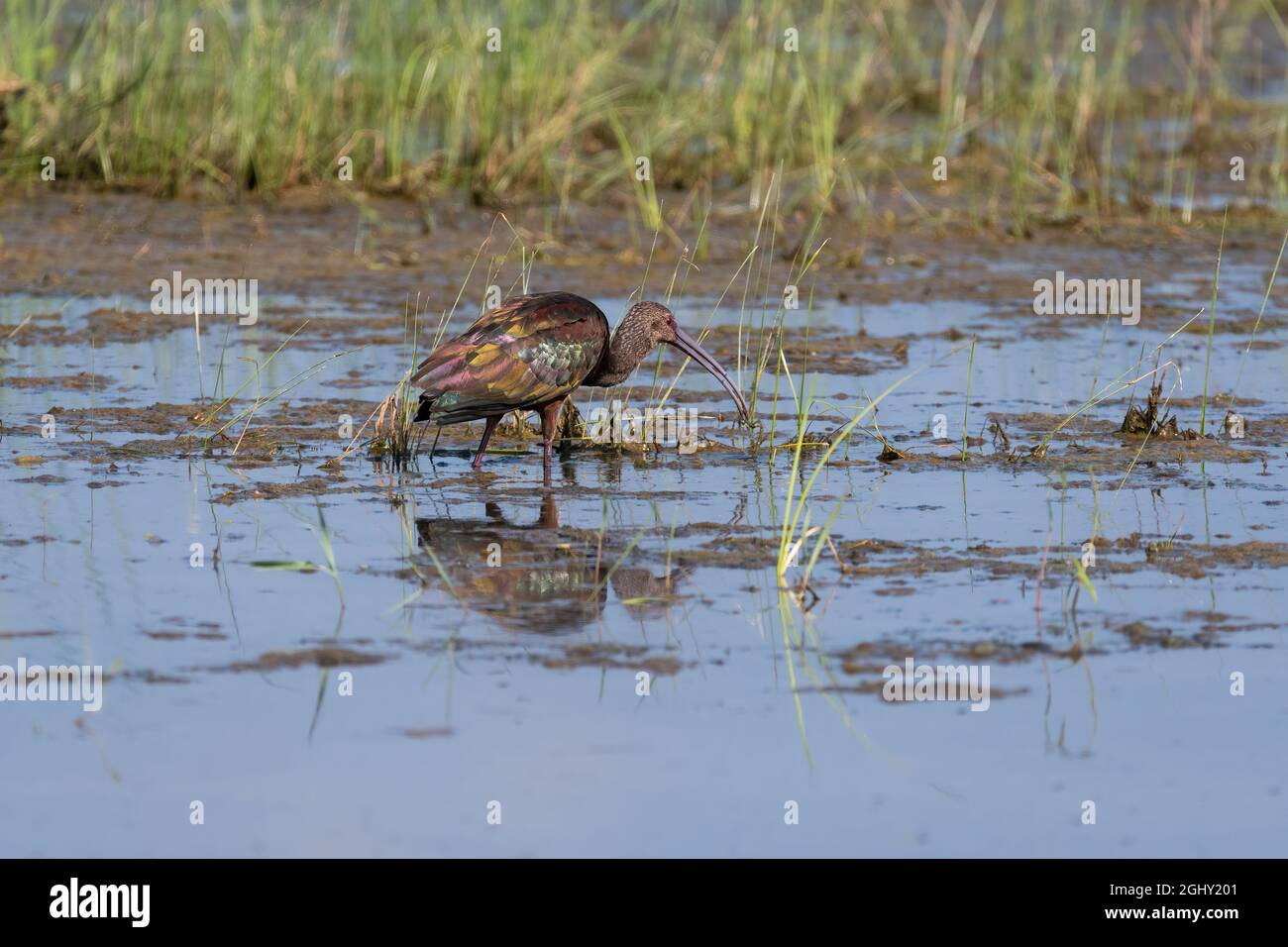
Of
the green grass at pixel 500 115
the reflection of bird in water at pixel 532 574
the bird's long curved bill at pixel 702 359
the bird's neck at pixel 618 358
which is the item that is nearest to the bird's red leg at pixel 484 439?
the bird's neck at pixel 618 358

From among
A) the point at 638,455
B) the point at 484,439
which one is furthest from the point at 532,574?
the point at 638,455

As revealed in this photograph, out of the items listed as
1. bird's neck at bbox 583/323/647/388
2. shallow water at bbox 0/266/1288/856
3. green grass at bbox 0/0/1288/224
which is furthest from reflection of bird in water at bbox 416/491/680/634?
green grass at bbox 0/0/1288/224

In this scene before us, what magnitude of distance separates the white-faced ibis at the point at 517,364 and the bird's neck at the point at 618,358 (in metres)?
0.02

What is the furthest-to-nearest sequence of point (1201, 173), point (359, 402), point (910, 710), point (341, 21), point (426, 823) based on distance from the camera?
point (1201, 173) < point (341, 21) < point (359, 402) < point (910, 710) < point (426, 823)

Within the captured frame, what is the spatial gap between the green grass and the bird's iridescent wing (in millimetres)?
4356

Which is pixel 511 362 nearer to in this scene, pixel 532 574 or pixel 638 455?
pixel 638 455

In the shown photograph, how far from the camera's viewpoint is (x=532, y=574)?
269 inches

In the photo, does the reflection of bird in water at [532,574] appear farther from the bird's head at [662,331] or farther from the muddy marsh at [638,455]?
the bird's head at [662,331]

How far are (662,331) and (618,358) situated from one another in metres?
0.24

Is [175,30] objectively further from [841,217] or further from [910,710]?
[910,710]

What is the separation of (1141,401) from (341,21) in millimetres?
6304

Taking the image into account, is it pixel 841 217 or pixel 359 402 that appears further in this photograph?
pixel 841 217

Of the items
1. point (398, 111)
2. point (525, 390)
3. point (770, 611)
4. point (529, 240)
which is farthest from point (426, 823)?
point (398, 111)

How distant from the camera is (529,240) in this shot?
42.8 feet
